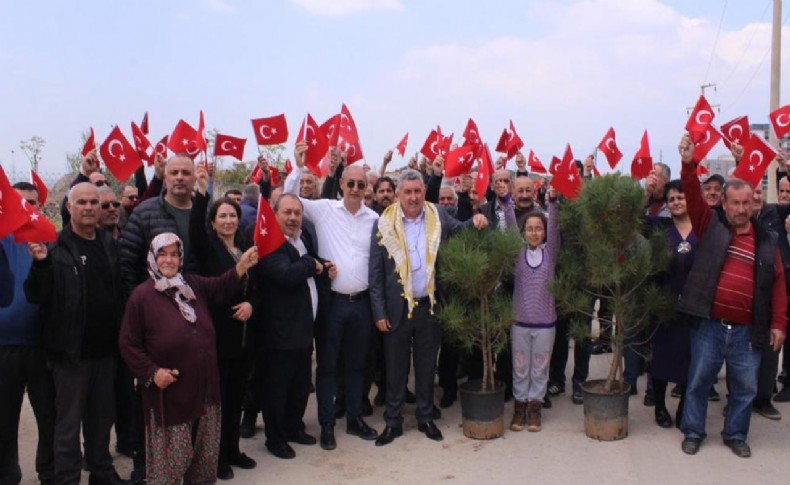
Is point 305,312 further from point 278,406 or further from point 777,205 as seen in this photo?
point 777,205

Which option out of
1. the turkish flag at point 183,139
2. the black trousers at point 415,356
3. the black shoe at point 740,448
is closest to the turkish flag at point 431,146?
the turkish flag at point 183,139

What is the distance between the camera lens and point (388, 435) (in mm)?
5242

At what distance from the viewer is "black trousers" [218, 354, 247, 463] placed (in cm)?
459

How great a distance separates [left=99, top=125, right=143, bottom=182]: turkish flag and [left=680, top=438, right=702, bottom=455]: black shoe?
508 centimetres

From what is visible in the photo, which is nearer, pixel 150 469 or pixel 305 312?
pixel 150 469

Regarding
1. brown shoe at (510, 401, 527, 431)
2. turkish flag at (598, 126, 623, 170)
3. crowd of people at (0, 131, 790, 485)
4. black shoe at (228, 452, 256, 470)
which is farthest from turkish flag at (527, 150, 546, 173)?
black shoe at (228, 452, 256, 470)

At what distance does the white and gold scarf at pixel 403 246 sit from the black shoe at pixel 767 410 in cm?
311

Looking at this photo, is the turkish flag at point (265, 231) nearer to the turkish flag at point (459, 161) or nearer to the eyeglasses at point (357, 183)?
the eyeglasses at point (357, 183)

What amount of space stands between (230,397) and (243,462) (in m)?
0.51

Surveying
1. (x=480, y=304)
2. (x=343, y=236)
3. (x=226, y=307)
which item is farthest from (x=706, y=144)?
(x=226, y=307)

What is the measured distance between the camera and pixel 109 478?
4305 millimetres

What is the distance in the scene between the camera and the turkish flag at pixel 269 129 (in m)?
6.66

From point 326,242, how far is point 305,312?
0.64 m

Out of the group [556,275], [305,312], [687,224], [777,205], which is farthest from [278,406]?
[777,205]
